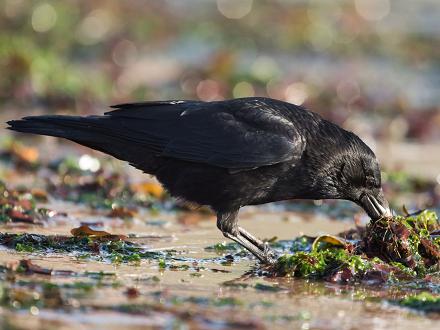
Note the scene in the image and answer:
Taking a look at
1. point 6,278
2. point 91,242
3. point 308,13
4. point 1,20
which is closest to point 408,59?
point 308,13

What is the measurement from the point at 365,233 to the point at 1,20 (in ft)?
35.9

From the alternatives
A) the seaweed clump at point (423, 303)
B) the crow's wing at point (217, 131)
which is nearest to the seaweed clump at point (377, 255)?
the seaweed clump at point (423, 303)

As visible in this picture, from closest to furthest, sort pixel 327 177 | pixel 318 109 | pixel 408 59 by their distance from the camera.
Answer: pixel 327 177 → pixel 318 109 → pixel 408 59

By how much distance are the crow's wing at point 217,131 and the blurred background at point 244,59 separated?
151 inches

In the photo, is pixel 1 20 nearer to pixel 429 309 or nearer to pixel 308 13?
pixel 308 13

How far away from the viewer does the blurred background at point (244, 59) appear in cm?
1290

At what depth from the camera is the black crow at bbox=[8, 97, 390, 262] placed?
7074mm

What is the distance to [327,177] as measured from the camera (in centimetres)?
728

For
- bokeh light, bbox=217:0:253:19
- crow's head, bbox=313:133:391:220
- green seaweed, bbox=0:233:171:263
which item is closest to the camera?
green seaweed, bbox=0:233:171:263

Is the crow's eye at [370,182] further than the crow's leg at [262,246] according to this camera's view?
Yes

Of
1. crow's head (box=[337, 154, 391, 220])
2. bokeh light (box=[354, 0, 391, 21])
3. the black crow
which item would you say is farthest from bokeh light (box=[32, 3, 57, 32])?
crow's head (box=[337, 154, 391, 220])

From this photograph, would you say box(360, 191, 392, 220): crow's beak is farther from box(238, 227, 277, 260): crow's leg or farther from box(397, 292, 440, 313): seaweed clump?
box(397, 292, 440, 313): seaweed clump

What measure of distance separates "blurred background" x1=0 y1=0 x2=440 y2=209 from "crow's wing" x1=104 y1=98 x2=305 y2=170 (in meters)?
3.83

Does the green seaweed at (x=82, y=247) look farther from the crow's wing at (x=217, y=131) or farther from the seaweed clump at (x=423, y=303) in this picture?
the seaweed clump at (x=423, y=303)
